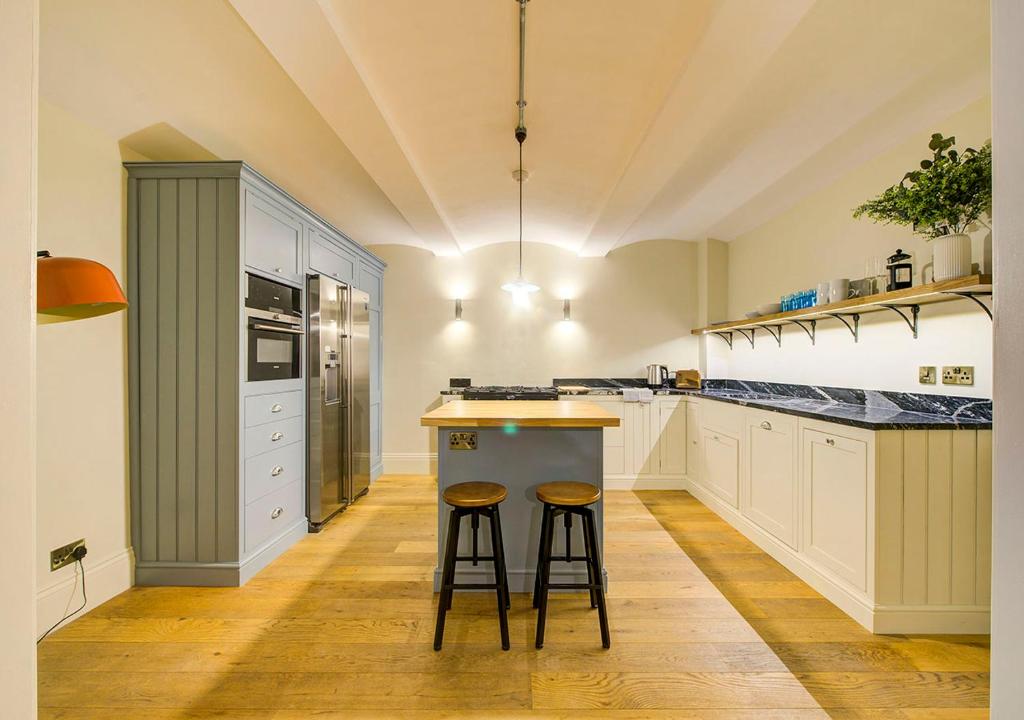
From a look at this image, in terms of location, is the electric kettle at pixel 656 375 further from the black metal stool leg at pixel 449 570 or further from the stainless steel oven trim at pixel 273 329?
the stainless steel oven trim at pixel 273 329

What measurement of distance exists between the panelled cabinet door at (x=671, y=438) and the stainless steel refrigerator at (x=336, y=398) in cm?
289

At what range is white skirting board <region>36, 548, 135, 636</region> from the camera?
78.9 inches

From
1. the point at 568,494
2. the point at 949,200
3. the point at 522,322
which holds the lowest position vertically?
the point at 568,494

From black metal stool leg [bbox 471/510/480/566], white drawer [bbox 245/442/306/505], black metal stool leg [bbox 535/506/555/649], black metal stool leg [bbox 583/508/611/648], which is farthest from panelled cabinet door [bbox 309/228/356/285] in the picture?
black metal stool leg [bbox 583/508/611/648]

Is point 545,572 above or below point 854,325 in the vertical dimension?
below

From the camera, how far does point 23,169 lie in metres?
0.73

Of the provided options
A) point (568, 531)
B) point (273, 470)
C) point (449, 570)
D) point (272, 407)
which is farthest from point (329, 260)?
point (568, 531)

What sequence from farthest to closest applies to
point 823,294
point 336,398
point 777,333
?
point 777,333, point 336,398, point 823,294

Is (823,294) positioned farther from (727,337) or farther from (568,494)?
(568,494)

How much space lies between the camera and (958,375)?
2254 mm

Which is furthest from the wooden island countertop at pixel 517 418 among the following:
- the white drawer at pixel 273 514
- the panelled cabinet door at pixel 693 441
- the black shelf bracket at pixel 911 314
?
the panelled cabinet door at pixel 693 441

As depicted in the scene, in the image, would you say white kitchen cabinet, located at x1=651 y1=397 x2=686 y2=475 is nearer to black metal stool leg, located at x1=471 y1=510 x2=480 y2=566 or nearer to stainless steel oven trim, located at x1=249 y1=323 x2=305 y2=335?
black metal stool leg, located at x1=471 y1=510 x2=480 y2=566

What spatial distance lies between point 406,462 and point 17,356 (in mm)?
4362

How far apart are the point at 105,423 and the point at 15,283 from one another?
211 cm
